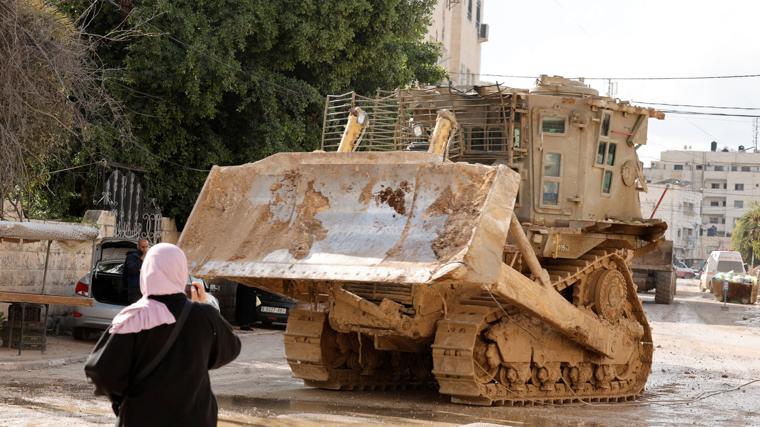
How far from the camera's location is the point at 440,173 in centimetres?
1191

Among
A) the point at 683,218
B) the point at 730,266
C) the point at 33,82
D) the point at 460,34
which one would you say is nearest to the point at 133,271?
the point at 33,82

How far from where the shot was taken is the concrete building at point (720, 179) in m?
132

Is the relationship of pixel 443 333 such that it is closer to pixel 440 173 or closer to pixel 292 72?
pixel 440 173

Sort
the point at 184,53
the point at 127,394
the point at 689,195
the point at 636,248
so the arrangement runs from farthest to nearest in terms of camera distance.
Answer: the point at 689,195 → the point at 184,53 → the point at 636,248 → the point at 127,394

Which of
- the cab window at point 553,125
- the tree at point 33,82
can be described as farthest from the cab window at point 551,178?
the tree at point 33,82

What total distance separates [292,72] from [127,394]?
20631mm

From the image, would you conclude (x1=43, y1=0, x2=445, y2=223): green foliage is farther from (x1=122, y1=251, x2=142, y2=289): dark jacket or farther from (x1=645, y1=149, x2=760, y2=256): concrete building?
(x1=645, y1=149, x2=760, y2=256): concrete building

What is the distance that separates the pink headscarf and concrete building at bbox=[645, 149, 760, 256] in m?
129

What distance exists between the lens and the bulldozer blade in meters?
11.2

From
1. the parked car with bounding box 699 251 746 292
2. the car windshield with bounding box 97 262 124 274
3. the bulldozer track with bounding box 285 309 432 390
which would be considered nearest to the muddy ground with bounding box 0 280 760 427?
the bulldozer track with bounding box 285 309 432 390

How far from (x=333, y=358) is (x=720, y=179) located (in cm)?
12493

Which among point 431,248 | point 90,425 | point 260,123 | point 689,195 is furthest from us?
point 689,195

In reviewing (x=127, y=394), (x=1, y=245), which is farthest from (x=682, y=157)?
(x=127, y=394)

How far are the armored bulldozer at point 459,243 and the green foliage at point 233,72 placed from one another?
6.99 m
